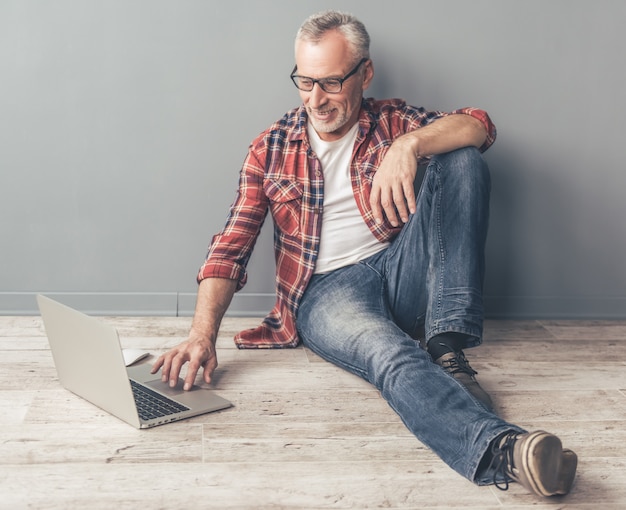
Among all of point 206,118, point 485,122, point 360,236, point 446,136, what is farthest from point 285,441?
point 206,118

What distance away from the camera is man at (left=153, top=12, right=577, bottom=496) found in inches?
77.1

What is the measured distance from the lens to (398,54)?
258 centimetres

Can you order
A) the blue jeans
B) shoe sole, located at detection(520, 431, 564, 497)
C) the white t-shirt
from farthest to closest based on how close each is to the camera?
the white t-shirt
the blue jeans
shoe sole, located at detection(520, 431, 564, 497)

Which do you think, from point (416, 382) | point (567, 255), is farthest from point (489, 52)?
point (416, 382)

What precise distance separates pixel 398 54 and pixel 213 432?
53.9 inches

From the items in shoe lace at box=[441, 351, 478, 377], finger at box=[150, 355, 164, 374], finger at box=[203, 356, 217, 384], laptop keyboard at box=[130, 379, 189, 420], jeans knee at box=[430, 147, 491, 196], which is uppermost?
jeans knee at box=[430, 147, 491, 196]

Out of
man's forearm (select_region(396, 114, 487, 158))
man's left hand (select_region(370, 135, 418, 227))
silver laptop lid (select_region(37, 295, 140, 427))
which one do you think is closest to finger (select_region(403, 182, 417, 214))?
man's left hand (select_region(370, 135, 418, 227))

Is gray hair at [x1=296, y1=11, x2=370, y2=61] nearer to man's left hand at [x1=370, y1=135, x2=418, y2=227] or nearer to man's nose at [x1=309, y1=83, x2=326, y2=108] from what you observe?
man's nose at [x1=309, y1=83, x2=326, y2=108]

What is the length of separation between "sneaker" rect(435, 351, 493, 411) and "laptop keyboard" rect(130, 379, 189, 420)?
24.2 inches

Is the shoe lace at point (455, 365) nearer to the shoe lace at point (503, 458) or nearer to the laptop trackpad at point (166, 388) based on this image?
the shoe lace at point (503, 458)

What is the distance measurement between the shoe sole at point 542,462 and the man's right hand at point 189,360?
0.81 m

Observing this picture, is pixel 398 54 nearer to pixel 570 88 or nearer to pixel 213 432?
pixel 570 88

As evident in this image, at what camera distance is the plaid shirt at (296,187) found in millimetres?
2266

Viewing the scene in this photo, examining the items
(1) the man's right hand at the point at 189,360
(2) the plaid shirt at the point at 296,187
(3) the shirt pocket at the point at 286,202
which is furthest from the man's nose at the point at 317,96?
(1) the man's right hand at the point at 189,360
